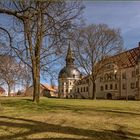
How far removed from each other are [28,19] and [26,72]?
1104 centimetres

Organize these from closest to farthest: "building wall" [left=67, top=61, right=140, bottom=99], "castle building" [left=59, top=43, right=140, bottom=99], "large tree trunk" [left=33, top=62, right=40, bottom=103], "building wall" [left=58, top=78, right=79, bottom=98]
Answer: "large tree trunk" [left=33, top=62, right=40, bottom=103] → "castle building" [left=59, top=43, right=140, bottom=99] → "building wall" [left=67, top=61, right=140, bottom=99] → "building wall" [left=58, top=78, right=79, bottom=98]

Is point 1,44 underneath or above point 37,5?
underneath

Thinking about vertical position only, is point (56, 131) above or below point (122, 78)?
below

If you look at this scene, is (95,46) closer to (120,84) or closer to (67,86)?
(120,84)

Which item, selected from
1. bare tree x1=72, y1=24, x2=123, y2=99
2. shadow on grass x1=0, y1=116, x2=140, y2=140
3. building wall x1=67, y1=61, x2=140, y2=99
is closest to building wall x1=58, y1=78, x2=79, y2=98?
building wall x1=67, y1=61, x2=140, y2=99

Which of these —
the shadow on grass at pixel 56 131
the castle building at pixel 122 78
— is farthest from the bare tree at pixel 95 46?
the shadow on grass at pixel 56 131

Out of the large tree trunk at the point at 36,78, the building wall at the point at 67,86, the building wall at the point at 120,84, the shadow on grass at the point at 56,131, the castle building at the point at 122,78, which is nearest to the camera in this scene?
the shadow on grass at the point at 56,131

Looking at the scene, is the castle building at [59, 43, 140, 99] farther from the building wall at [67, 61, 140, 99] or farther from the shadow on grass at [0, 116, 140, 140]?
the shadow on grass at [0, 116, 140, 140]

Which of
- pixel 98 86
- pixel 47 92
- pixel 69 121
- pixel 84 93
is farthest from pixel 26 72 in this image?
pixel 47 92

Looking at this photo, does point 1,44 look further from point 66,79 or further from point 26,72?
point 66,79

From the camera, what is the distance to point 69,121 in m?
14.0

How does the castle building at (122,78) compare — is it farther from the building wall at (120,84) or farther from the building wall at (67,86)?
the building wall at (67,86)

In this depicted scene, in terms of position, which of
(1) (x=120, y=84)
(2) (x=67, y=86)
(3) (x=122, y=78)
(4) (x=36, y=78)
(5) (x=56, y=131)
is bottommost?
(5) (x=56, y=131)

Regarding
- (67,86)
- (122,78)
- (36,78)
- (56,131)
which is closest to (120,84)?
(122,78)
